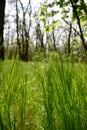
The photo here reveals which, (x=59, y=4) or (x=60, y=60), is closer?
(x=60, y=60)

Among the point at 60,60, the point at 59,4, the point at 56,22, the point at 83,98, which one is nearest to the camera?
the point at 60,60

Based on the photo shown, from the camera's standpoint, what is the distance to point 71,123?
4.24 ft

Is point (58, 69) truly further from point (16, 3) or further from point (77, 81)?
point (16, 3)

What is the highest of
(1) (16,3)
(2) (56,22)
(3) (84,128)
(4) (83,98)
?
(1) (16,3)

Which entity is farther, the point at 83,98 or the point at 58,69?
the point at 83,98

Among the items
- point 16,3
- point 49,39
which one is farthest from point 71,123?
point 16,3

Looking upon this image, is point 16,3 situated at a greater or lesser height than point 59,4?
greater

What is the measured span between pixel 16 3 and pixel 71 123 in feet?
95.3

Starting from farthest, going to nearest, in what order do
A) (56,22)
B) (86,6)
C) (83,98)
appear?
1. (56,22)
2. (86,6)
3. (83,98)

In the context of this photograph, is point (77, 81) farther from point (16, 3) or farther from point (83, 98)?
point (16, 3)

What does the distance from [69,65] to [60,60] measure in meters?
0.22

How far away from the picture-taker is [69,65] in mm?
1586

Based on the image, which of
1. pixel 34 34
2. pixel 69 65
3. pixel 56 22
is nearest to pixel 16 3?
pixel 34 34

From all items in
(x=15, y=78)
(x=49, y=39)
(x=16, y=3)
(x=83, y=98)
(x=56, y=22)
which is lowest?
(x=83, y=98)
